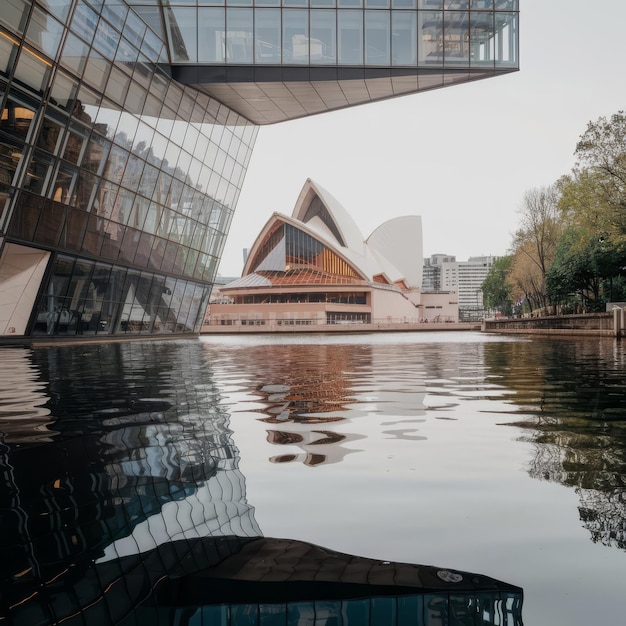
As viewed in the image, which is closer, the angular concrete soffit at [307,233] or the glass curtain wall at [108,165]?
the glass curtain wall at [108,165]

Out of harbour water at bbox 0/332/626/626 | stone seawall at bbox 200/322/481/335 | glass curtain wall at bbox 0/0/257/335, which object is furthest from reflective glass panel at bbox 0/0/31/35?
stone seawall at bbox 200/322/481/335

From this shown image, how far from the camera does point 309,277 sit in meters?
103

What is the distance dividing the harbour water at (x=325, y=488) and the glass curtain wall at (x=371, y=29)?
26.1 m

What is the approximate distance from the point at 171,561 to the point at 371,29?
31649 millimetres

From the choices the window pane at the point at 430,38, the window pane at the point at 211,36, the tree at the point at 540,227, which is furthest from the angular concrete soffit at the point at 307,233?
the window pane at the point at 430,38

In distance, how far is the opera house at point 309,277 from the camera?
9494cm

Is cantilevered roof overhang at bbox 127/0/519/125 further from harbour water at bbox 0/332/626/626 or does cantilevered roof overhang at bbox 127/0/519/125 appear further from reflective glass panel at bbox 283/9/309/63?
harbour water at bbox 0/332/626/626

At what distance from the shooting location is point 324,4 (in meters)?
30.5

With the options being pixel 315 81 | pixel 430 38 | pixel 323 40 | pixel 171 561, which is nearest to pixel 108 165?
pixel 315 81

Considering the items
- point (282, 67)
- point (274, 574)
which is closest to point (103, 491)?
point (274, 574)

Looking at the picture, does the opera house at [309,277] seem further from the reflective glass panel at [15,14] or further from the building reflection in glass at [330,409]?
the building reflection in glass at [330,409]

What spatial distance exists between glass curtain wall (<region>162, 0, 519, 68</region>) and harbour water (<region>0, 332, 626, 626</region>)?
26148 mm

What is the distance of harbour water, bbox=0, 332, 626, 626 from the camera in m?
2.40

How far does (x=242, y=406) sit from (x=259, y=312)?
87.9 meters
